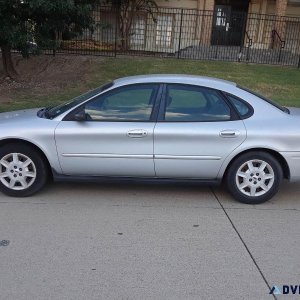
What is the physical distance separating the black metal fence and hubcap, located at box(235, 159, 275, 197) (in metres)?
14.3

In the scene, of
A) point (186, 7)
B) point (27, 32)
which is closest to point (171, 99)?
point (27, 32)

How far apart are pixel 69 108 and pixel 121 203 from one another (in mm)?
1275

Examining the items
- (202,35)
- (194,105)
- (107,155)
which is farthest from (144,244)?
(202,35)

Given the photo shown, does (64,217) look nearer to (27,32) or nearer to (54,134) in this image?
(54,134)

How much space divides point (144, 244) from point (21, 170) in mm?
1886

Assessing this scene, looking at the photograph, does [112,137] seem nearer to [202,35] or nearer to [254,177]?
[254,177]

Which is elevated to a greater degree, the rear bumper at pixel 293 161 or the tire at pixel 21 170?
the rear bumper at pixel 293 161

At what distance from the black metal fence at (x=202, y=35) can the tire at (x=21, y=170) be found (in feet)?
47.4

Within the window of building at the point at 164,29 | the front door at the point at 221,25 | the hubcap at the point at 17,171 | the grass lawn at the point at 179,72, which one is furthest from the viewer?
the front door at the point at 221,25

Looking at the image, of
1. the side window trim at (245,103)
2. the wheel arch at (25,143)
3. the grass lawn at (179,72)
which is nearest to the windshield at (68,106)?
the wheel arch at (25,143)

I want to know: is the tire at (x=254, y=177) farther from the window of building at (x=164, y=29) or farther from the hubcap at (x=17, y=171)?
the window of building at (x=164, y=29)

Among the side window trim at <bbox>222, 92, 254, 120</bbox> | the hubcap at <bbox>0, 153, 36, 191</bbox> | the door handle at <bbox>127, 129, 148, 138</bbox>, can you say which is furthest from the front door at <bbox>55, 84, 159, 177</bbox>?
the side window trim at <bbox>222, 92, 254, 120</bbox>

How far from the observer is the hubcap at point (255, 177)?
5.06 metres

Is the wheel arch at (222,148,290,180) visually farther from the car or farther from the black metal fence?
the black metal fence
